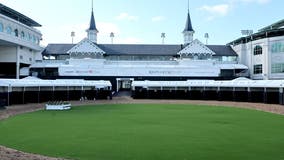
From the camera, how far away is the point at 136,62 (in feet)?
204

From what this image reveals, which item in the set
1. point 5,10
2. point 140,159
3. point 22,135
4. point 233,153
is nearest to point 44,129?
point 22,135

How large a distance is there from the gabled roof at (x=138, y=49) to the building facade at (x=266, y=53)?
612 cm

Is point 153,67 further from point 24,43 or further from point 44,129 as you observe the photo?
point 44,129

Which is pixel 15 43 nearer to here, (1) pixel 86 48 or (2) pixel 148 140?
(1) pixel 86 48

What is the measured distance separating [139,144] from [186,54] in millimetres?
51787

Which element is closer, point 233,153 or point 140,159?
point 140,159

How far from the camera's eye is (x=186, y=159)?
1059 centimetres

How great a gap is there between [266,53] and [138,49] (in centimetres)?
2345

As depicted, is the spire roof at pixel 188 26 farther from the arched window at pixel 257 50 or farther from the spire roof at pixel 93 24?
the spire roof at pixel 93 24

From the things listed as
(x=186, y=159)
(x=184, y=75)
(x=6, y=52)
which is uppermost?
(x=6, y=52)

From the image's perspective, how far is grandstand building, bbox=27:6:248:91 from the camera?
59000mm

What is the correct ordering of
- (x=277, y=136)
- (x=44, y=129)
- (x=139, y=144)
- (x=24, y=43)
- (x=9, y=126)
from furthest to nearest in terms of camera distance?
(x=24, y=43), (x=9, y=126), (x=44, y=129), (x=277, y=136), (x=139, y=144)


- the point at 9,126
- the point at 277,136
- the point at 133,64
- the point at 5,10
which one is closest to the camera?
the point at 277,136

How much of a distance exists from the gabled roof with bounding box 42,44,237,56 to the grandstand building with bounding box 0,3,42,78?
4.17 m
